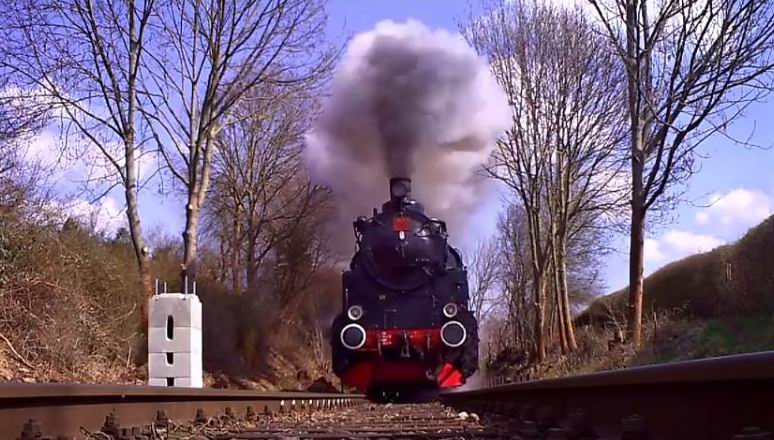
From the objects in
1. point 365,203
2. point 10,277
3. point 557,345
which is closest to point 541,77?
point 365,203

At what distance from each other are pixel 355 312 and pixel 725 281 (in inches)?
357

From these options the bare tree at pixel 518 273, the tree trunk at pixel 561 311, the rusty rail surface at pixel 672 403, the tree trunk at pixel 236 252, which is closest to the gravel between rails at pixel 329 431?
the rusty rail surface at pixel 672 403

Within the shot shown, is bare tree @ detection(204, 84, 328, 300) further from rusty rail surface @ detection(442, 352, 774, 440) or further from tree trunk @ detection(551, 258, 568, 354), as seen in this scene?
rusty rail surface @ detection(442, 352, 774, 440)

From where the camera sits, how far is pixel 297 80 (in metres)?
20.1

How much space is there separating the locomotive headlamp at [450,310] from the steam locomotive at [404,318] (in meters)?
0.02

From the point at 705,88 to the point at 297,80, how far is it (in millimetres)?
8510

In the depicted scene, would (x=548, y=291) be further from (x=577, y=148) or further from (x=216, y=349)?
(x=216, y=349)

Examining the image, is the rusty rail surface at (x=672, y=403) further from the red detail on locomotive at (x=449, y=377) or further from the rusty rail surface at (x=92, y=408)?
the red detail on locomotive at (x=449, y=377)

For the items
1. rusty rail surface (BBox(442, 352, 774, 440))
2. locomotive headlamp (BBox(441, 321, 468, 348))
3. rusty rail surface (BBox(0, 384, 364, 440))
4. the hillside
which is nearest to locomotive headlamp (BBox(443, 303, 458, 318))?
locomotive headlamp (BBox(441, 321, 468, 348))

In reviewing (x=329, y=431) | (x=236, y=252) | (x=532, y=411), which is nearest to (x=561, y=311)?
(x=236, y=252)

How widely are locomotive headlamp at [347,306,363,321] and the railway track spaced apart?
8.20 metres

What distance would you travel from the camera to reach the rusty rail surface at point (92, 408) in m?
4.00

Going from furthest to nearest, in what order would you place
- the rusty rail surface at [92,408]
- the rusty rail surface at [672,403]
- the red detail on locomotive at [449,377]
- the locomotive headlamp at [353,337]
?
1. the red detail on locomotive at [449,377]
2. the locomotive headlamp at [353,337]
3. the rusty rail surface at [92,408]
4. the rusty rail surface at [672,403]

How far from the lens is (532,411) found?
685 cm
